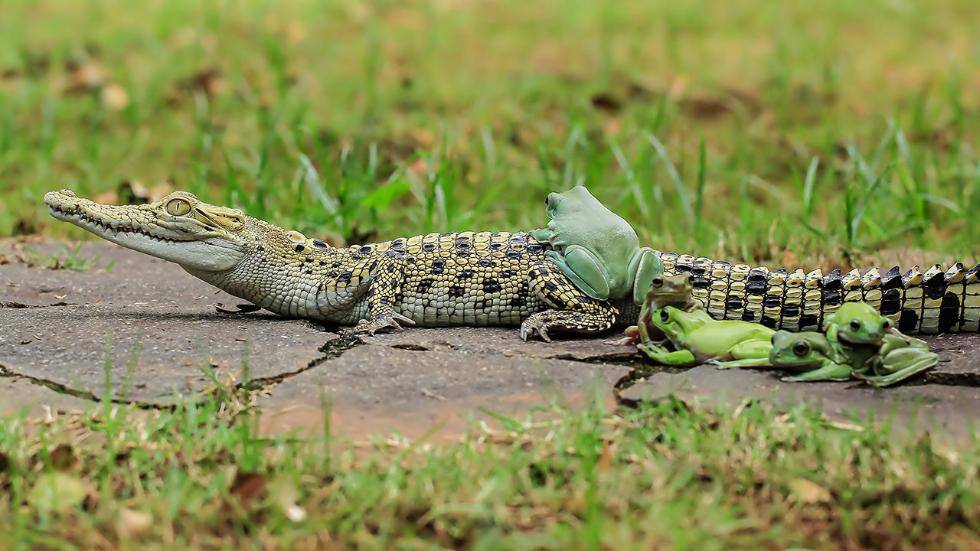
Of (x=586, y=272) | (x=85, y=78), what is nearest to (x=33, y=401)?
(x=586, y=272)

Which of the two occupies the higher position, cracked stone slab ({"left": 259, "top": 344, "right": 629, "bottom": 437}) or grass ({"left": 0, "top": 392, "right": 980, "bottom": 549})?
cracked stone slab ({"left": 259, "top": 344, "right": 629, "bottom": 437})

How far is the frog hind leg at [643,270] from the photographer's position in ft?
14.7

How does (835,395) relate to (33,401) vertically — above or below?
above

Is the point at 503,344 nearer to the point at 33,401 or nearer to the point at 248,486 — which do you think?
the point at 248,486

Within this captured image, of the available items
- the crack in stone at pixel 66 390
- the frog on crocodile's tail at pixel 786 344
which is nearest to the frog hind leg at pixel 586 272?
the frog on crocodile's tail at pixel 786 344

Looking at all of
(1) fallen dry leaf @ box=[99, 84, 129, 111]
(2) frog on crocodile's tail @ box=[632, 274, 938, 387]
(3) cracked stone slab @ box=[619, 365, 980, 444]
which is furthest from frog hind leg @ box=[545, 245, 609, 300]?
(1) fallen dry leaf @ box=[99, 84, 129, 111]

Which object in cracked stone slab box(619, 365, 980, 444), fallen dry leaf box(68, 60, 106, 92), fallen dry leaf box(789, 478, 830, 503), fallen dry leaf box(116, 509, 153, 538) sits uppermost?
fallen dry leaf box(68, 60, 106, 92)

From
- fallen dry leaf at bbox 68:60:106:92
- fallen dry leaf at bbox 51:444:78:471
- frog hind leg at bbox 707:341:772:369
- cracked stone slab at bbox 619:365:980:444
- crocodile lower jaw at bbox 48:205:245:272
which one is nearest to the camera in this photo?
fallen dry leaf at bbox 51:444:78:471

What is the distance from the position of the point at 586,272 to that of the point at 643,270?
212 millimetres

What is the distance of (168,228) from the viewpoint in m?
4.70

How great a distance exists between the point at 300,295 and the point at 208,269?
Answer: 1.22 ft

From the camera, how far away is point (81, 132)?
873 centimetres

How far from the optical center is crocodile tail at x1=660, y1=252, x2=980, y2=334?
437 cm

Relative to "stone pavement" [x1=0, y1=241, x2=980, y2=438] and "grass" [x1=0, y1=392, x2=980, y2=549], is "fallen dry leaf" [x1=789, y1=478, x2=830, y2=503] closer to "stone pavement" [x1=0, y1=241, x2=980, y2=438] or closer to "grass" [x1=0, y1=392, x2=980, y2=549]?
"grass" [x1=0, y1=392, x2=980, y2=549]
